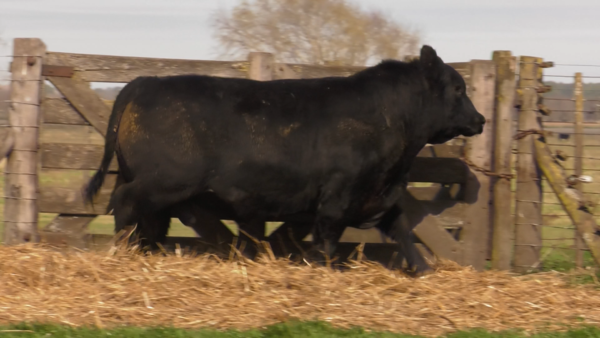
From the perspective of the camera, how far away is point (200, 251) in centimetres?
704

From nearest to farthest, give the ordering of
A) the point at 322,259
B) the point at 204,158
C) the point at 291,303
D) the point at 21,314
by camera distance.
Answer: the point at 21,314
the point at 291,303
the point at 204,158
the point at 322,259

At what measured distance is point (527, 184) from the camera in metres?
7.18

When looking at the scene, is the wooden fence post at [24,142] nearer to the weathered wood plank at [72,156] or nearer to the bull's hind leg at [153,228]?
the weathered wood plank at [72,156]

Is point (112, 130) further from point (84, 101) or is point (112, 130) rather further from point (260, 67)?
point (260, 67)

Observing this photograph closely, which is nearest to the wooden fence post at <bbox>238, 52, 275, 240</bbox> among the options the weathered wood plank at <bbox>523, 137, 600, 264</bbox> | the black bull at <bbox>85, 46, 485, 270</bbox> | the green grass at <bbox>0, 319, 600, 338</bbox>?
the black bull at <bbox>85, 46, 485, 270</bbox>

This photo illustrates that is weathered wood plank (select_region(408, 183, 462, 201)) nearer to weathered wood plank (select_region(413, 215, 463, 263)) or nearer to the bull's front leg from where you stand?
weathered wood plank (select_region(413, 215, 463, 263))

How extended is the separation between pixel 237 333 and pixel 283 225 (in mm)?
2556

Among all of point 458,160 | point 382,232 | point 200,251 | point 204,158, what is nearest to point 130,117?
point 204,158

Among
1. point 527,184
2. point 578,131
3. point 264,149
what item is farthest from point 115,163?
point 578,131

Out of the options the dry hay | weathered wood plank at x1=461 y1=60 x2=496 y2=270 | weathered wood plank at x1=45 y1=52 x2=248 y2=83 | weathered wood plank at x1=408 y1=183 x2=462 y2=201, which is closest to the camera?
the dry hay

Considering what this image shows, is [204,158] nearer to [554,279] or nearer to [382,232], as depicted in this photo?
[382,232]

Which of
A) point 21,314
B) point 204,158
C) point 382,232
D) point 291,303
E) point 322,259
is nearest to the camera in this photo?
point 21,314

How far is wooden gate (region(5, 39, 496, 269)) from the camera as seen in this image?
685 centimetres

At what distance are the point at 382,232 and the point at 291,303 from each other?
2107 millimetres
